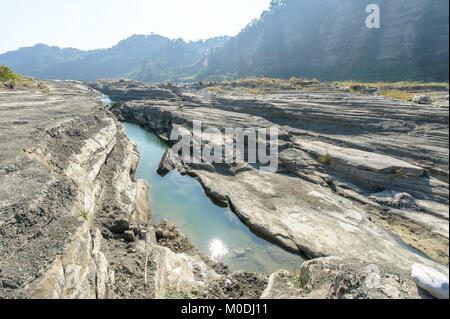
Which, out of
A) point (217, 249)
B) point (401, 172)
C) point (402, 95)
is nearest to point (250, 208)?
point (217, 249)

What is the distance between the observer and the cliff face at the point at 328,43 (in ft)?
95.9

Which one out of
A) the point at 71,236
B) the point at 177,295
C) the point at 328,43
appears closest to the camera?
the point at 71,236

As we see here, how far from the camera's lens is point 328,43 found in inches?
2953

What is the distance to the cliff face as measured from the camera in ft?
95.9

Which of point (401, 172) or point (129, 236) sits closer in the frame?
point (129, 236)

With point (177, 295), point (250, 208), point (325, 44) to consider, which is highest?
point (325, 44)

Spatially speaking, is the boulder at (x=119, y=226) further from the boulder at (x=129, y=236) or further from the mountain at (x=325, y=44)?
the mountain at (x=325, y=44)

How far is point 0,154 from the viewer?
316 inches

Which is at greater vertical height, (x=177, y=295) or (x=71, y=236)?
(x=71, y=236)

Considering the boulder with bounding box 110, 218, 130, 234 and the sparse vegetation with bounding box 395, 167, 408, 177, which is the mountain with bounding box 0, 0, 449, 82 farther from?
the boulder with bounding box 110, 218, 130, 234

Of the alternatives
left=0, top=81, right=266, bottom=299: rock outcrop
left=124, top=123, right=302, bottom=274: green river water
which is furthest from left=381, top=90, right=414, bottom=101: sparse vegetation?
left=0, top=81, right=266, bottom=299: rock outcrop

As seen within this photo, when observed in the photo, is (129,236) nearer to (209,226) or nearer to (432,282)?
(209,226)

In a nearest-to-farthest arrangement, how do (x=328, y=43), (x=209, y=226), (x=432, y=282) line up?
(x=432, y=282) < (x=209, y=226) < (x=328, y=43)
